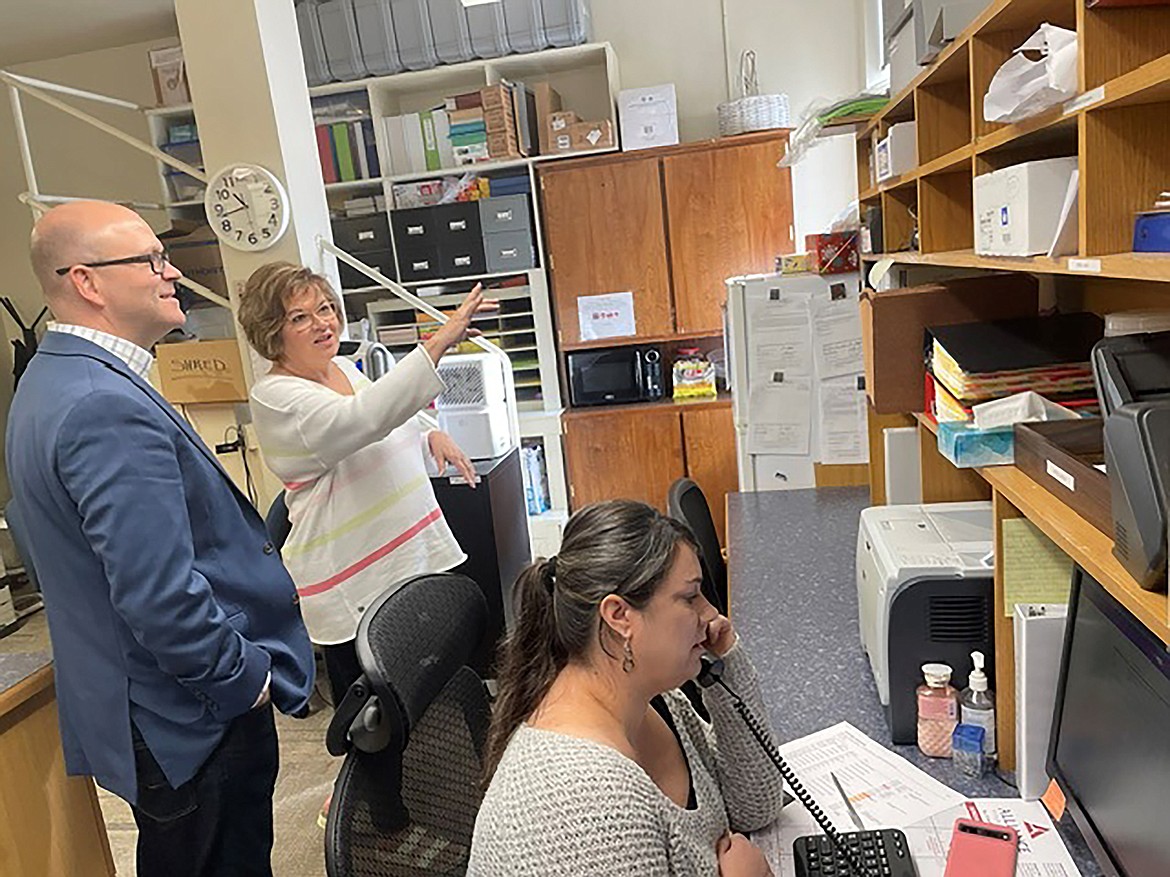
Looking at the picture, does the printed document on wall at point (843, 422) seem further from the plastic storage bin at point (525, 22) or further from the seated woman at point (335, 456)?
the plastic storage bin at point (525, 22)

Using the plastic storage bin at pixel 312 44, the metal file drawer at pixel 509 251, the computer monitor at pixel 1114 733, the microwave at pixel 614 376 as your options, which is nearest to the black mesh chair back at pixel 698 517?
the computer monitor at pixel 1114 733

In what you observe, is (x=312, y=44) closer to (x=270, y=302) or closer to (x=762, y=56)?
(x=762, y=56)

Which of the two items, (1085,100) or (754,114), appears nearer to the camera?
(1085,100)

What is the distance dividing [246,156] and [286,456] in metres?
1.46

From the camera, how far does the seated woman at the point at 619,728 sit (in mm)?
1013

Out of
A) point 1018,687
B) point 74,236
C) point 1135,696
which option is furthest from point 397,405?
point 1135,696

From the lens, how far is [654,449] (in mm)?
4258

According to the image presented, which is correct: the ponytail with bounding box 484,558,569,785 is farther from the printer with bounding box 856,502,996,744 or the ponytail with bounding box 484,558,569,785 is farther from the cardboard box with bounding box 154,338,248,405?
the cardboard box with bounding box 154,338,248,405

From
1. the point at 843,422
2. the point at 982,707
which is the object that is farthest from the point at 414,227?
the point at 982,707

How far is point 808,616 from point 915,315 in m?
0.75

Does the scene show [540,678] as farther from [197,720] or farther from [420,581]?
[197,720]

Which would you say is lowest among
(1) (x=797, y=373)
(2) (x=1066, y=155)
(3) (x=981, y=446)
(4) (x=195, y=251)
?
(1) (x=797, y=373)

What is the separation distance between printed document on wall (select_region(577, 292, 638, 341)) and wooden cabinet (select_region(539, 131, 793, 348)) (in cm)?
3

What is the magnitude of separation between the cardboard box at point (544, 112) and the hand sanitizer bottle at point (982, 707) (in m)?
3.38
